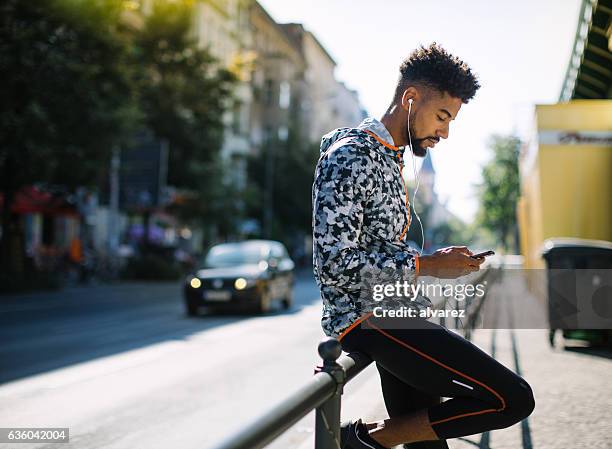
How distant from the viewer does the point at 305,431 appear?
544cm

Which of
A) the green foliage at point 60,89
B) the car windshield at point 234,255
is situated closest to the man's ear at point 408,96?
the car windshield at point 234,255

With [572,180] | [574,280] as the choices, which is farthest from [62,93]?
[574,280]

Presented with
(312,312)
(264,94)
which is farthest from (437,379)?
(264,94)

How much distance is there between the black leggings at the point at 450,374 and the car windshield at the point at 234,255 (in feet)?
46.2

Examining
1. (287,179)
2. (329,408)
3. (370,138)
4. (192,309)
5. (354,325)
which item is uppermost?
(287,179)

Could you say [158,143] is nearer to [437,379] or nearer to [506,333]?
[506,333]

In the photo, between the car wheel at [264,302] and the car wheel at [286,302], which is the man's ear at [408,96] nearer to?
the car wheel at [264,302]

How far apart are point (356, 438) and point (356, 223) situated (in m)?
0.70

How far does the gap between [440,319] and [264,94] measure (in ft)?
173

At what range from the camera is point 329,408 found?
2135mm

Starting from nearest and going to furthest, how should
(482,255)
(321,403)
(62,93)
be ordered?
(321,403) → (482,255) → (62,93)

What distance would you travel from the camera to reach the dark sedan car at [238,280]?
50.1 ft

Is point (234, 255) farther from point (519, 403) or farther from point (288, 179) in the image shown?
point (288, 179)

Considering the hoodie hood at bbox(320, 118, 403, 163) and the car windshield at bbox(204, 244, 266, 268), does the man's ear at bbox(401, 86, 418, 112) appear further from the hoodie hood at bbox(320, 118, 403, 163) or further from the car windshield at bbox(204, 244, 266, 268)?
the car windshield at bbox(204, 244, 266, 268)
